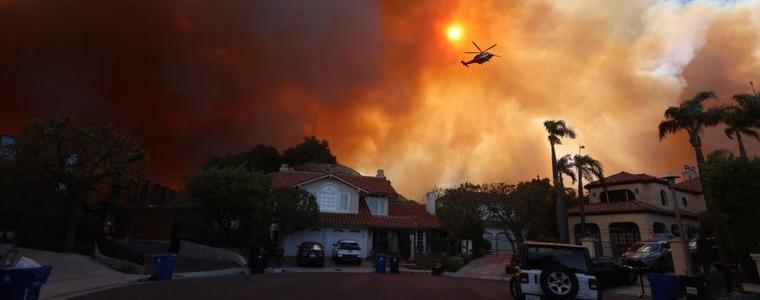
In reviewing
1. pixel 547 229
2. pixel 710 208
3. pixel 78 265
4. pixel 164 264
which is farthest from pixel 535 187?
pixel 78 265

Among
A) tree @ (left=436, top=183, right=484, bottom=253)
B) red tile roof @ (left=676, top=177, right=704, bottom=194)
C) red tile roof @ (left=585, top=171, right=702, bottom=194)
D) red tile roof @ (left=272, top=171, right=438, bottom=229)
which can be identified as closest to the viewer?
tree @ (left=436, top=183, right=484, bottom=253)

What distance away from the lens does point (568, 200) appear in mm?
49094

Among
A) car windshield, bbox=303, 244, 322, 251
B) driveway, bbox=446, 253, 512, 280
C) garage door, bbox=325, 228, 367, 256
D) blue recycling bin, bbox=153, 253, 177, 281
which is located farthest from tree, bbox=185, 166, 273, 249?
driveway, bbox=446, 253, 512, 280

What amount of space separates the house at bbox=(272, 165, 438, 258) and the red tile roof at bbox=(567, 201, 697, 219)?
1589 cm

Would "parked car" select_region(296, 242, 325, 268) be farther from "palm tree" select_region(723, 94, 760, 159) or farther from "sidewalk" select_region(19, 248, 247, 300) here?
"palm tree" select_region(723, 94, 760, 159)

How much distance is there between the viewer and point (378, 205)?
134 ft

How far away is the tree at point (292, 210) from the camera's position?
104ft

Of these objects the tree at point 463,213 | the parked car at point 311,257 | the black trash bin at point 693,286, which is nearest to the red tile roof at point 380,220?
the tree at point 463,213

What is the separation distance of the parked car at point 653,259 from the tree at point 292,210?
831 inches

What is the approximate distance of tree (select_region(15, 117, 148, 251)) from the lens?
2364 centimetres

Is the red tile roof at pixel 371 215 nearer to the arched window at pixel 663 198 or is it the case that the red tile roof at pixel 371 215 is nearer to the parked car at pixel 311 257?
the parked car at pixel 311 257

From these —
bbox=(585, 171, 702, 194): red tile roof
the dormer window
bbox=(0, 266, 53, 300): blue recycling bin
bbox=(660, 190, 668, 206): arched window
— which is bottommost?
bbox=(0, 266, 53, 300): blue recycling bin

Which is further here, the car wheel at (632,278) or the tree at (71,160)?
the tree at (71,160)

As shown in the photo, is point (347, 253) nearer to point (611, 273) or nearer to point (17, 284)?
point (611, 273)
